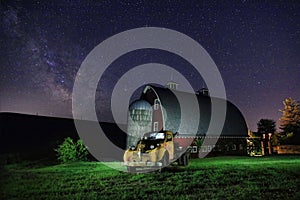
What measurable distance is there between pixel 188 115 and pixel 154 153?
1421 cm

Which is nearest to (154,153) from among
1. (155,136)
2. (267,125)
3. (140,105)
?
(155,136)

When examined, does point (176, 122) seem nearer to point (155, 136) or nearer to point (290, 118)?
point (155, 136)

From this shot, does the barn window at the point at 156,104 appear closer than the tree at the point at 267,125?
Yes

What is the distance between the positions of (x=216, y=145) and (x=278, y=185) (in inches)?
730

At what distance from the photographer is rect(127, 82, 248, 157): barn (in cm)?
2492

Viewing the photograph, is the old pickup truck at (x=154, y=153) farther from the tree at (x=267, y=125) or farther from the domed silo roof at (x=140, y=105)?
the tree at (x=267, y=125)

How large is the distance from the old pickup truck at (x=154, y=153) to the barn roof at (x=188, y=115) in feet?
29.0

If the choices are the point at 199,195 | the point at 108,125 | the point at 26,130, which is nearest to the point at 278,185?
the point at 199,195

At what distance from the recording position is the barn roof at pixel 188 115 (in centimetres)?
2489

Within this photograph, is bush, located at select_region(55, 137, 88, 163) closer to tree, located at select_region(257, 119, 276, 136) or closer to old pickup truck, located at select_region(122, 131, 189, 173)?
old pickup truck, located at select_region(122, 131, 189, 173)

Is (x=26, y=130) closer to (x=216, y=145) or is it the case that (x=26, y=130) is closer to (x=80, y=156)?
(x=80, y=156)

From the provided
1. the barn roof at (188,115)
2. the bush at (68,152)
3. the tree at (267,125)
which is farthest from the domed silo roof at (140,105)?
the tree at (267,125)

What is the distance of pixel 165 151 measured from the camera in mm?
13383

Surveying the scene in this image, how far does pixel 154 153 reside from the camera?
12758 mm
